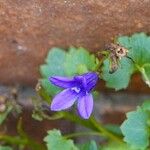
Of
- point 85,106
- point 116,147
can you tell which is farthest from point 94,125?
point 85,106

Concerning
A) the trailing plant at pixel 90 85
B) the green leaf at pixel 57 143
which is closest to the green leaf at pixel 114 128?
the trailing plant at pixel 90 85

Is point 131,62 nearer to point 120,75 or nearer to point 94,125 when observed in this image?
point 120,75

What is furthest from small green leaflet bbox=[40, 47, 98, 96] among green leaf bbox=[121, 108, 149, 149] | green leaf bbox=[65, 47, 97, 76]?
green leaf bbox=[121, 108, 149, 149]

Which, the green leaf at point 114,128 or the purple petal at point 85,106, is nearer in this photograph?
the purple petal at point 85,106

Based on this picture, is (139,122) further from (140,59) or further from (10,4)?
(10,4)

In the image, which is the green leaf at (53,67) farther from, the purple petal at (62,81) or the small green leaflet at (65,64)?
the purple petal at (62,81)

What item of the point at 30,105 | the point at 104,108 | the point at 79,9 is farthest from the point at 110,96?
the point at 79,9

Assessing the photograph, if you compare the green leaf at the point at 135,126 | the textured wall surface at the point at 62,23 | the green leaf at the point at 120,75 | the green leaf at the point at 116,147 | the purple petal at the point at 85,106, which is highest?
the textured wall surface at the point at 62,23
